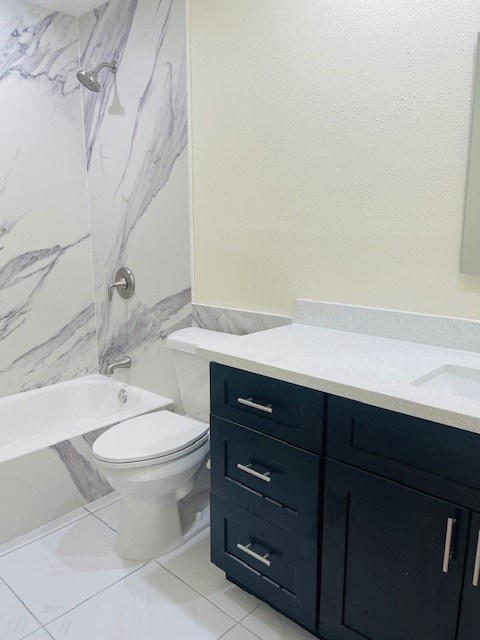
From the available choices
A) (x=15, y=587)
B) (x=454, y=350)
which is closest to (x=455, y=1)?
(x=454, y=350)

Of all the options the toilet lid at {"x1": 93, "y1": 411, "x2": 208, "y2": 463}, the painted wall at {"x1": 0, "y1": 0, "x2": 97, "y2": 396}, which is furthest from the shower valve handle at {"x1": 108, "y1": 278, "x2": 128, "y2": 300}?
the toilet lid at {"x1": 93, "y1": 411, "x2": 208, "y2": 463}

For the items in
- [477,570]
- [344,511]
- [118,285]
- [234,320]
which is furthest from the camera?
[118,285]

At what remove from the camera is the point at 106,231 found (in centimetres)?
270

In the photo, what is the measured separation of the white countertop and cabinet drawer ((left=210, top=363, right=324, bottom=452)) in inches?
1.7

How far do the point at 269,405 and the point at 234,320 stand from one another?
2.43ft

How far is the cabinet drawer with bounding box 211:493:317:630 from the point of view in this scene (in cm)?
140

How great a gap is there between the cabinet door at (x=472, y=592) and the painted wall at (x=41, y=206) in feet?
7.47

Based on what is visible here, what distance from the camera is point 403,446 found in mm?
1136

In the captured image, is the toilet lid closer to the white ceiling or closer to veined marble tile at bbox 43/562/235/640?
veined marble tile at bbox 43/562/235/640

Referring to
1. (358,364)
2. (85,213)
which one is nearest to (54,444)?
(85,213)

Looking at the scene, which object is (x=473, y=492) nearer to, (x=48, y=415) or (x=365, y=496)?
(x=365, y=496)

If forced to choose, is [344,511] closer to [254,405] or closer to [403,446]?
[403,446]

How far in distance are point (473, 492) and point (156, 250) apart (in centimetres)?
→ 179

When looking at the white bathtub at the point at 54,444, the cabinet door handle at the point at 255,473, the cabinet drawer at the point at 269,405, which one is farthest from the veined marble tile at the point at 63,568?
the cabinet drawer at the point at 269,405
